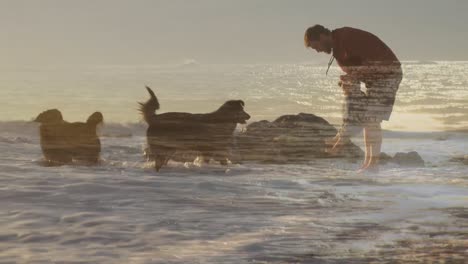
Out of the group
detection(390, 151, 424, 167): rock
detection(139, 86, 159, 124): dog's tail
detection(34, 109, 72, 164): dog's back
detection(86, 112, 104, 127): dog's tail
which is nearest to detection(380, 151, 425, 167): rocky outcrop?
detection(390, 151, 424, 167): rock

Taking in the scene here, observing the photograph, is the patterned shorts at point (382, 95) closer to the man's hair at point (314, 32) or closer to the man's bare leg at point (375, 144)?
the man's bare leg at point (375, 144)

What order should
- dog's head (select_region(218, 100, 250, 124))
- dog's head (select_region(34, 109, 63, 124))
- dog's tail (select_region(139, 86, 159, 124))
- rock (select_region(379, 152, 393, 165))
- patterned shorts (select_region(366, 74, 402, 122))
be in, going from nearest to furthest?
patterned shorts (select_region(366, 74, 402, 122))
rock (select_region(379, 152, 393, 165))
dog's tail (select_region(139, 86, 159, 124))
dog's head (select_region(34, 109, 63, 124))
dog's head (select_region(218, 100, 250, 124))

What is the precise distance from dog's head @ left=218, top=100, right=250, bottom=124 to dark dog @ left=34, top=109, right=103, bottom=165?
5.65 ft

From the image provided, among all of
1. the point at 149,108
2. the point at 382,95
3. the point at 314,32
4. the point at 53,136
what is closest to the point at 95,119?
the point at 53,136

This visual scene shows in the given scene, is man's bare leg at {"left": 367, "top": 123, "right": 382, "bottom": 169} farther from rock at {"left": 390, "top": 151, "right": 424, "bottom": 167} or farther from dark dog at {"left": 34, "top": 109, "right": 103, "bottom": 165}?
dark dog at {"left": 34, "top": 109, "right": 103, "bottom": 165}

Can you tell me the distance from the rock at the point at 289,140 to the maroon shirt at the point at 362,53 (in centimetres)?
181

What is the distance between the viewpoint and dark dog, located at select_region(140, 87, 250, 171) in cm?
801

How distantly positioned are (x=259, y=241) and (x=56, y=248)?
1.00 m

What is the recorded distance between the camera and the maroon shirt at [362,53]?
6375 mm

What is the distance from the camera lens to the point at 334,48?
6.41 metres

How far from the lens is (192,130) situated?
830 centimetres

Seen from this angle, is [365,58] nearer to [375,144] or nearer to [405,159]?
[375,144]

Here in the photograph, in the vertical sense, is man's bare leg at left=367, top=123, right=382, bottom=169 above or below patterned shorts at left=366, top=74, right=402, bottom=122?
below

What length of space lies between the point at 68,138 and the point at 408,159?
455cm
